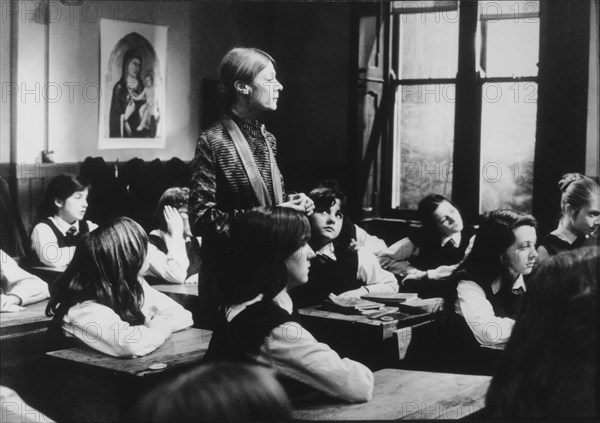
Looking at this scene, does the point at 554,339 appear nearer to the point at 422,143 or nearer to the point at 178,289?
the point at 178,289

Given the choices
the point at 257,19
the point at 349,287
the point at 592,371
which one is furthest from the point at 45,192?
the point at 592,371

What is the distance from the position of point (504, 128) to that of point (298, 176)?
5.76 feet

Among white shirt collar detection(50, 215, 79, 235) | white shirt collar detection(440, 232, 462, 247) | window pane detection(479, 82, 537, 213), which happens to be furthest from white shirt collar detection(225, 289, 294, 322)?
window pane detection(479, 82, 537, 213)

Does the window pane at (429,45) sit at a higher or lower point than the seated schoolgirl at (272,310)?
higher

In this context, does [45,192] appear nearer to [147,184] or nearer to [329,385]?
[147,184]

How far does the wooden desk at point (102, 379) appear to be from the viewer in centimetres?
214

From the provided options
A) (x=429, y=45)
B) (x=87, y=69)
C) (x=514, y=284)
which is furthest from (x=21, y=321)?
(x=429, y=45)

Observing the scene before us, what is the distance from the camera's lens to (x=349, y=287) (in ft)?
12.8

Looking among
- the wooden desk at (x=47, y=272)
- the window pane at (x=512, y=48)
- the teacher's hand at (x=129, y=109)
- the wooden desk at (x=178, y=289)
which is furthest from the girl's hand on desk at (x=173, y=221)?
the window pane at (x=512, y=48)

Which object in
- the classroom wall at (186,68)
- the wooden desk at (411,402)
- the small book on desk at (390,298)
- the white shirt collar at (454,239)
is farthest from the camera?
the white shirt collar at (454,239)

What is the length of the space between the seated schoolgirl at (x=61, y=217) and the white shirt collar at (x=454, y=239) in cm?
197

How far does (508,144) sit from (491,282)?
223 centimetres

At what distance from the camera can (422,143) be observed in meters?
5.46

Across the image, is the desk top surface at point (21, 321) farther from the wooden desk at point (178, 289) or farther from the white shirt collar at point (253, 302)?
the white shirt collar at point (253, 302)
